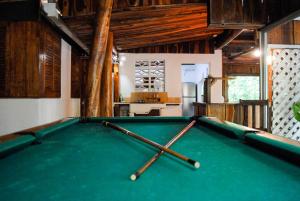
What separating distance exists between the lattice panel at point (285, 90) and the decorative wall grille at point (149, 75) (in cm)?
391

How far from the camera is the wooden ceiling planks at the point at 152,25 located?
172 inches

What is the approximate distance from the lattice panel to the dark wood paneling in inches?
7.3

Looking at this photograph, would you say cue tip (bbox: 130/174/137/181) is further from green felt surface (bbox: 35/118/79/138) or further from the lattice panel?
the lattice panel

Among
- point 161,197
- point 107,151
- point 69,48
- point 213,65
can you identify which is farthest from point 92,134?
point 213,65

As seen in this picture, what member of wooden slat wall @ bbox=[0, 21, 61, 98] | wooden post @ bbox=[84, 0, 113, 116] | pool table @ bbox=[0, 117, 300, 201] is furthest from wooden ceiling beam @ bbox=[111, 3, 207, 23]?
pool table @ bbox=[0, 117, 300, 201]

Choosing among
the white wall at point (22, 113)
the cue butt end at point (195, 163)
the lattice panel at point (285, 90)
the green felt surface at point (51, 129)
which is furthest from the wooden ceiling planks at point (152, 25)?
the cue butt end at point (195, 163)

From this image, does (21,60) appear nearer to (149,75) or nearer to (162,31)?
(162,31)

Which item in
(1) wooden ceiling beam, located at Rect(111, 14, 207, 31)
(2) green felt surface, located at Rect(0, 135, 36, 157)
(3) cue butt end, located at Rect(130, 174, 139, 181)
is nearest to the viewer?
(3) cue butt end, located at Rect(130, 174, 139, 181)

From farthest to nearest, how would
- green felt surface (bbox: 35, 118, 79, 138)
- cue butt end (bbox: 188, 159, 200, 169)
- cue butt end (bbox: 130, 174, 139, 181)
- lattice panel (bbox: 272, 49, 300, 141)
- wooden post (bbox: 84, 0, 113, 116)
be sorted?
lattice panel (bbox: 272, 49, 300, 141) → wooden post (bbox: 84, 0, 113, 116) → green felt surface (bbox: 35, 118, 79, 138) → cue butt end (bbox: 188, 159, 200, 169) → cue butt end (bbox: 130, 174, 139, 181)

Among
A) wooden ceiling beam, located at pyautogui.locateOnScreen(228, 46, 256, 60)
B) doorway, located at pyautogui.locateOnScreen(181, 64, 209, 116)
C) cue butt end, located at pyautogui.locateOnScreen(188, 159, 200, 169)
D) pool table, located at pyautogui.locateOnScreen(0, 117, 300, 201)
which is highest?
wooden ceiling beam, located at pyautogui.locateOnScreen(228, 46, 256, 60)

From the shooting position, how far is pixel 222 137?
163cm

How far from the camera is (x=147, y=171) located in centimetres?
94

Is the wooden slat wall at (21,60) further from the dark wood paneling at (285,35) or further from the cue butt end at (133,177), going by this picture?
the dark wood paneling at (285,35)

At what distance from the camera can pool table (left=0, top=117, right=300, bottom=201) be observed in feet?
2.40
